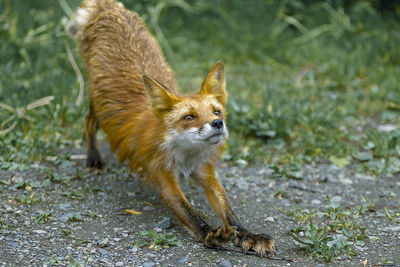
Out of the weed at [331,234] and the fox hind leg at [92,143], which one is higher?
the fox hind leg at [92,143]

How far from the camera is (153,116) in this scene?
4.48 meters

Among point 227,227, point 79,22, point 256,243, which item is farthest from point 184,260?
point 79,22

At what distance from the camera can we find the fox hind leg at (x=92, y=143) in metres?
5.40

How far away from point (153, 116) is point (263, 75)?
408cm

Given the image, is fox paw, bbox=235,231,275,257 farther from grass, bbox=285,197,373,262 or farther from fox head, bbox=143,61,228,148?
fox head, bbox=143,61,228,148

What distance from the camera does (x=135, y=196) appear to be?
4.92 meters

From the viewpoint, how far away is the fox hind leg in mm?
5402

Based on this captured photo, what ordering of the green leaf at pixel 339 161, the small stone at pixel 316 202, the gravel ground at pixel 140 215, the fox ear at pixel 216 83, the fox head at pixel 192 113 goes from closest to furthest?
the gravel ground at pixel 140 215
the fox head at pixel 192 113
the fox ear at pixel 216 83
the small stone at pixel 316 202
the green leaf at pixel 339 161

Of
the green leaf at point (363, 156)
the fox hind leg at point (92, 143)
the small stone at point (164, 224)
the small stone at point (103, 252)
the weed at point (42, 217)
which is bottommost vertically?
the small stone at point (164, 224)

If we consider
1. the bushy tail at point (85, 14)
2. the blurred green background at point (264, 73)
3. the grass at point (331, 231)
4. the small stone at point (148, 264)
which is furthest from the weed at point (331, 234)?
the bushy tail at point (85, 14)

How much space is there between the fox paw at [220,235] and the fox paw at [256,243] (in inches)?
3.1

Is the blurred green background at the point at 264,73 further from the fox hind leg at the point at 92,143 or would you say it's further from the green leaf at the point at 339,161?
the fox hind leg at the point at 92,143

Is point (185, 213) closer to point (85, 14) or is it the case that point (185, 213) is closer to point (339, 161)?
point (339, 161)

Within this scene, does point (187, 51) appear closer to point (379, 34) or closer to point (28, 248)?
point (379, 34)
